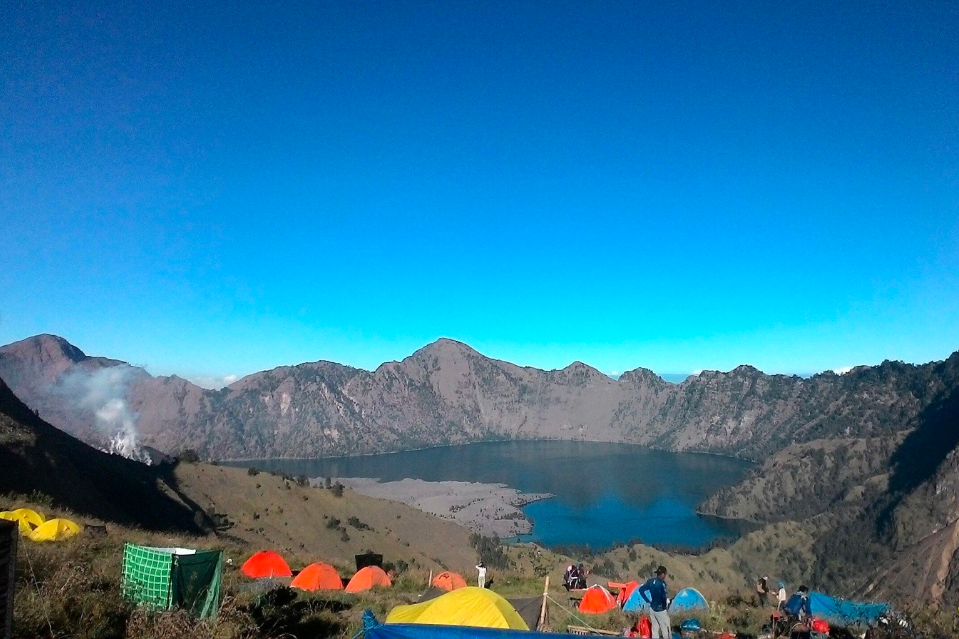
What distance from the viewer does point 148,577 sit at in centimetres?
723

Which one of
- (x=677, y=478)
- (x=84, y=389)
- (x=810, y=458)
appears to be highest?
(x=84, y=389)

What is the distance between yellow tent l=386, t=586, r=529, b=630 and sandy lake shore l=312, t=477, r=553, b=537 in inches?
3990

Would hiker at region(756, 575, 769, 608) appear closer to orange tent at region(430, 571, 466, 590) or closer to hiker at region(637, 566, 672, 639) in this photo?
hiker at region(637, 566, 672, 639)

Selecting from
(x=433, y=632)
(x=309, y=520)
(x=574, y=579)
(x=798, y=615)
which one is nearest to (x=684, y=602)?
(x=574, y=579)

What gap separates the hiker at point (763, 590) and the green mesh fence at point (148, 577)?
564 inches

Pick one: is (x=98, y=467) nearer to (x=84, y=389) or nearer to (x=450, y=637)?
(x=450, y=637)

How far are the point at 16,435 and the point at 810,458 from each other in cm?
17047

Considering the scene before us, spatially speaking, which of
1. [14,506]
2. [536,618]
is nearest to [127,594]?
[536,618]

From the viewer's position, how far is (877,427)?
18712 cm

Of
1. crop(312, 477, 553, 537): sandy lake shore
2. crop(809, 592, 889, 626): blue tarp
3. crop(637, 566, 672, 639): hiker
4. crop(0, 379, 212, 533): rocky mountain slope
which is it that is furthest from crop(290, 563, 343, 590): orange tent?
crop(312, 477, 553, 537): sandy lake shore

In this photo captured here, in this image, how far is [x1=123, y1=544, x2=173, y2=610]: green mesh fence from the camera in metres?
7.07

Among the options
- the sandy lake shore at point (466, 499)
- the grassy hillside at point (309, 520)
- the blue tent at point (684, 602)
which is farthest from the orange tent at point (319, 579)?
the sandy lake shore at point (466, 499)

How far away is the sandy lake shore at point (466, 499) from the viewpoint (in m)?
118

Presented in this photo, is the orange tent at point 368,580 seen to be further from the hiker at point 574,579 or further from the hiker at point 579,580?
the hiker at point 579,580
